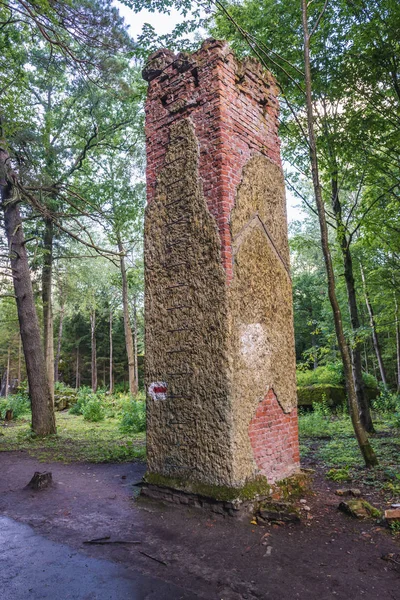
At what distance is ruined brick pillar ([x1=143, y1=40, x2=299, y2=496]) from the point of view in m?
4.57

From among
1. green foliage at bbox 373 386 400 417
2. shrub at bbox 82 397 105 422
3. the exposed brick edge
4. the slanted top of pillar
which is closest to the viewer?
the exposed brick edge

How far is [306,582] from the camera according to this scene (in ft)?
10.2

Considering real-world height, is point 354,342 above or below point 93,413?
above

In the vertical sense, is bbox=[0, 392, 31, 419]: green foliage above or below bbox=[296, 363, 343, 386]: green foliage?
below

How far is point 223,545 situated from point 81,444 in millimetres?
6148

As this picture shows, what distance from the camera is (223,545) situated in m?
3.73

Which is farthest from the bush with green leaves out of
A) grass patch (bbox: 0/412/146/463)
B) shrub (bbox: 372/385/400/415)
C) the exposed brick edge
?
the exposed brick edge

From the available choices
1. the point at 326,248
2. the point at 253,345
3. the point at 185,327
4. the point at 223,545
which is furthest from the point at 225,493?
the point at 326,248

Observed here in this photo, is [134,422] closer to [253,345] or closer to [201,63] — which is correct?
[253,345]

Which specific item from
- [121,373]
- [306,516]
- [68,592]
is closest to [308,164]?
[306,516]

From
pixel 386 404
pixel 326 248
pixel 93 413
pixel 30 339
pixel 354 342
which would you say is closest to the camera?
pixel 326 248

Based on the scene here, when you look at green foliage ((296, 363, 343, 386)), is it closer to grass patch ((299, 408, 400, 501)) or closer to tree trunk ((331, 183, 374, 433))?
grass patch ((299, 408, 400, 501))

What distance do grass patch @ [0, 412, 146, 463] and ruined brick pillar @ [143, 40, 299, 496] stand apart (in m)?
2.99

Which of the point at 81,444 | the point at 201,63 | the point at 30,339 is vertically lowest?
the point at 81,444
